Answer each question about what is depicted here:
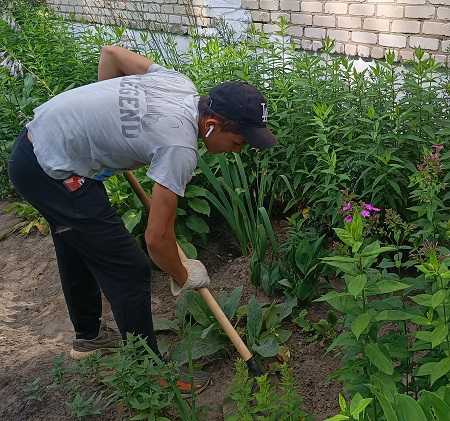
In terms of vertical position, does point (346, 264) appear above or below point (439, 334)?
above

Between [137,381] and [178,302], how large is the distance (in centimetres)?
99

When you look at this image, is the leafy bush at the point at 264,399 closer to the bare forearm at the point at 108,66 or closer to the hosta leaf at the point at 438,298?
the hosta leaf at the point at 438,298

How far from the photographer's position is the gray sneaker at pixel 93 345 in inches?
129

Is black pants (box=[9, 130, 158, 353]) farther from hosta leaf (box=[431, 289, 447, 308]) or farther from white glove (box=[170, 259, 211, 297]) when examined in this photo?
hosta leaf (box=[431, 289, 447, 308])

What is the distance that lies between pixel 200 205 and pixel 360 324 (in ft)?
7.21

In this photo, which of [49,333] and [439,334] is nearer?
[439,334]

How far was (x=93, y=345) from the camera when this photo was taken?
3287 mm

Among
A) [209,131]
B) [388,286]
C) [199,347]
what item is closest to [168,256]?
[209,131]

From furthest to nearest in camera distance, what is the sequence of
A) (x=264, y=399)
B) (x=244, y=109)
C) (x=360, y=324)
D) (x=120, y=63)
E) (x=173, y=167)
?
1. (x=120, y=63)
2. (x=244, y=109)
3. (x=173, y=167)
4. (x=264, y=399)
5. (x=360, y=324)

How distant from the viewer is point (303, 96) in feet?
12.6

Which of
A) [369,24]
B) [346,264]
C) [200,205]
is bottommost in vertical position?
[200,205]

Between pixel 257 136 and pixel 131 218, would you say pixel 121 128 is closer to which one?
pixel 257 136

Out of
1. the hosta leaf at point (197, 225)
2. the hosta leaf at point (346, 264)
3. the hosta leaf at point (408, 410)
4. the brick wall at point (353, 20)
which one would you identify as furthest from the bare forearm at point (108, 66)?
the brick wall at point (353, 20)

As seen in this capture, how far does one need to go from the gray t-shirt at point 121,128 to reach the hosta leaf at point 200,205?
1.21 m
